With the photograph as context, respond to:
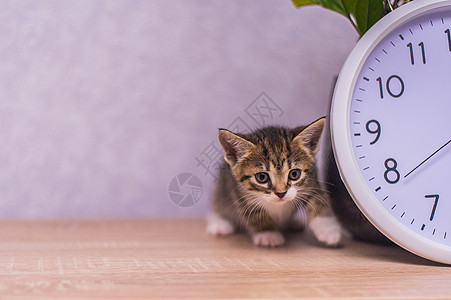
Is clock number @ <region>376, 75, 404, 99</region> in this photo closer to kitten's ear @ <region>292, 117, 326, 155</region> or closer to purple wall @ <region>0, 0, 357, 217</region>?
kitten's ear @ <region>292, 117, 326, 155</region>

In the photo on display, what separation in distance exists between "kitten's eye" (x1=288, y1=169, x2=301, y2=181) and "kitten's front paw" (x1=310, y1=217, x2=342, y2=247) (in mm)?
109

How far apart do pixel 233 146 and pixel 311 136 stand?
17 cm

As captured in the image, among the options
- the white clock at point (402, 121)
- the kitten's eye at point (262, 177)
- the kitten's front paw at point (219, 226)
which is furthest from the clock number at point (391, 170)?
the kitten's front paw at point (219, 226)

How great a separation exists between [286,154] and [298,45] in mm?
432

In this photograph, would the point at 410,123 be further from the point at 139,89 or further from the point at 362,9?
the point at 139,89

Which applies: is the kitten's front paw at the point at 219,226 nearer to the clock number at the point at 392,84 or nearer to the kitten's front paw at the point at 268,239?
the kitten's front paw at the point at 268,239

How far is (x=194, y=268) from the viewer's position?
0.75m

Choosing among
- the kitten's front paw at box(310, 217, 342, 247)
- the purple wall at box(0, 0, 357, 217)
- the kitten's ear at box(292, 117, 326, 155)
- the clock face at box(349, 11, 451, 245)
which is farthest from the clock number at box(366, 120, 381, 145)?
the purple wall at box(0, 0, 357, 217)

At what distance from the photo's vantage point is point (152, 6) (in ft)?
4.04

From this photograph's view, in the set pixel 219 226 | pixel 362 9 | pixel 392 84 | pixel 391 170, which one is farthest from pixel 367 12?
pixel 219 226

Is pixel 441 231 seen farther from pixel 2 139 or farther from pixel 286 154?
pixel 2 139

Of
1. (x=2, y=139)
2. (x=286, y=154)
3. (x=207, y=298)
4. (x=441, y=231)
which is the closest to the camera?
(x=207, y=298)

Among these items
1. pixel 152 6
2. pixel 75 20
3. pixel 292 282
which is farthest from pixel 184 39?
pixel 292 282

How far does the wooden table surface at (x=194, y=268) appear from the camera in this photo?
0.62 meters
